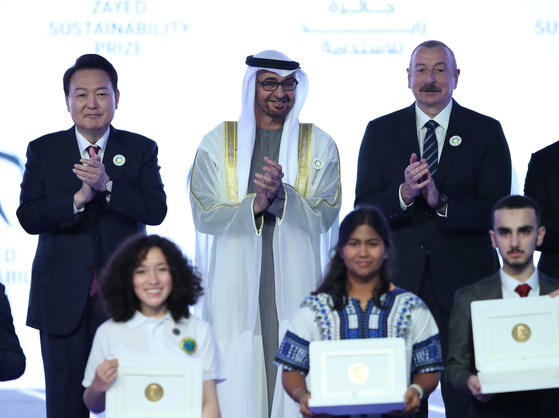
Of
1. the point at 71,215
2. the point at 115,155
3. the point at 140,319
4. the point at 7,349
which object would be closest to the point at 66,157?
the point at 115,155

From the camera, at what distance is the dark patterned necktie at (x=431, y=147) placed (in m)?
4.81

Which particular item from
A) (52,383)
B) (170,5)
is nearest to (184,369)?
(52,383)

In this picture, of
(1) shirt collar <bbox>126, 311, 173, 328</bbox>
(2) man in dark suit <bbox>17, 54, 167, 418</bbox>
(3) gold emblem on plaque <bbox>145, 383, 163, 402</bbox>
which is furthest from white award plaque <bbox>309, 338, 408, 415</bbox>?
(2) man in dark suit <bbox>17, 54, 167, 418</bbox>

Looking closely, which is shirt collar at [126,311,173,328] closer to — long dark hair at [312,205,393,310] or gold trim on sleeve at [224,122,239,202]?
long dark hair at [312,205,393,310]

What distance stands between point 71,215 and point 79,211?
47 mm

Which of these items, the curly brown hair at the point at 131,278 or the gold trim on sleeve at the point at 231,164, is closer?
the curly brown hair at the point at 131,278

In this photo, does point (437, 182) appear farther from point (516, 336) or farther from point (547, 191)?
point (516, 336)

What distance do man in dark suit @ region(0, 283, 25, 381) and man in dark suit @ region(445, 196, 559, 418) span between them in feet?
5.37

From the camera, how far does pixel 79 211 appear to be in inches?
182

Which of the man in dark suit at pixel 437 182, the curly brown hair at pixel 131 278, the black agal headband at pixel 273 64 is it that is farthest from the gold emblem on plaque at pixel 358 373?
the black agal headband at pixel 273 64

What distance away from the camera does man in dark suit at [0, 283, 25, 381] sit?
419 centimetres

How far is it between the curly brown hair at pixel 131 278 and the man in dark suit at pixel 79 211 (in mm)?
512

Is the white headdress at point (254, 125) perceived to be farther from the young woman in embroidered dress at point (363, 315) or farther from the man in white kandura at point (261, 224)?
the young woman in embroidered dress at point (363, 315)

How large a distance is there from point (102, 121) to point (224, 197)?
64 centimetres
